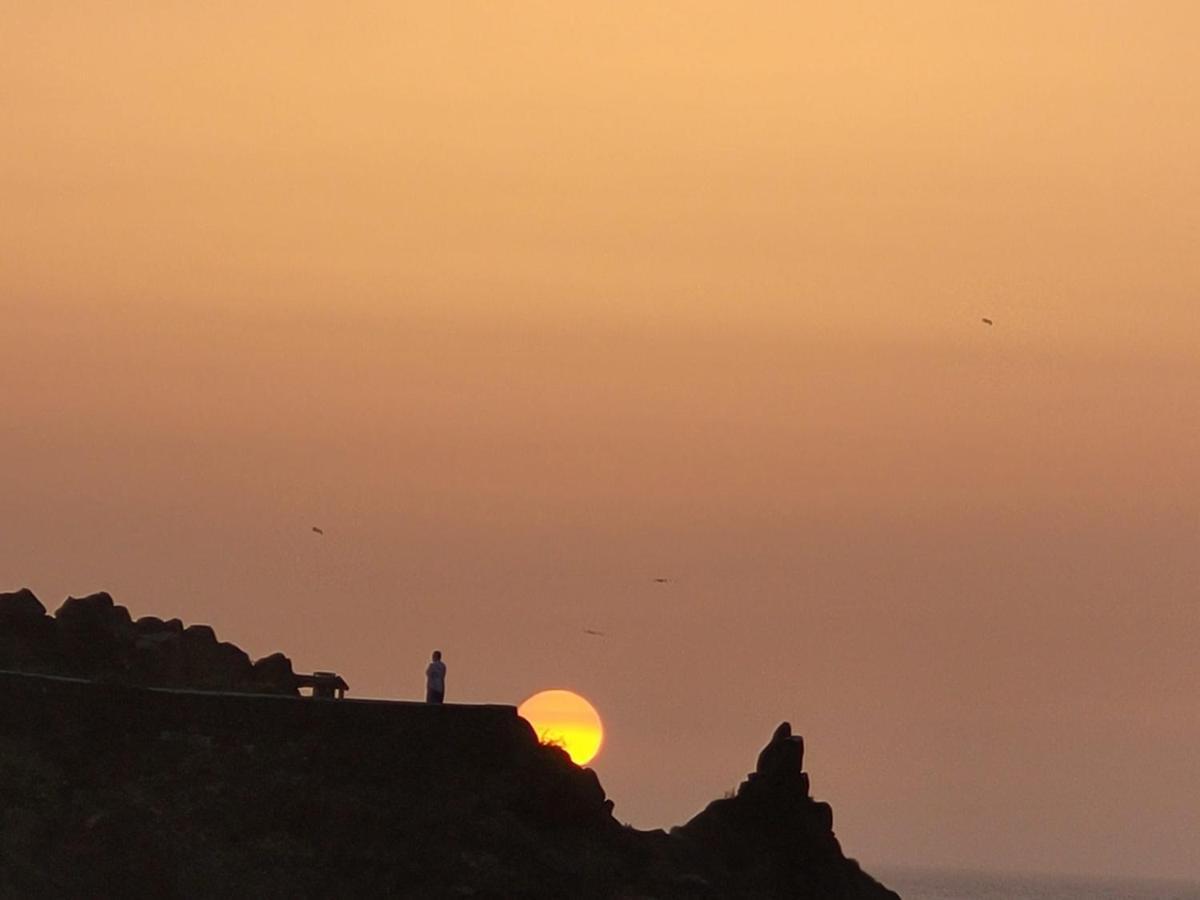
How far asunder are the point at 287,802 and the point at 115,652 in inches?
270

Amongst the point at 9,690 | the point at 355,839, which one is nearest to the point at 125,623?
the point at 9,690

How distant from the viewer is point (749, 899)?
58812mm

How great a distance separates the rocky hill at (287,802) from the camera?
174ft

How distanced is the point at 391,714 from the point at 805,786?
489 inches

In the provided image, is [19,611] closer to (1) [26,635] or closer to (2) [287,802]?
(1) [26,635]

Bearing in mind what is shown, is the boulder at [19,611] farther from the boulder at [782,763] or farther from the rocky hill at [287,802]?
the boulder at [782,763]

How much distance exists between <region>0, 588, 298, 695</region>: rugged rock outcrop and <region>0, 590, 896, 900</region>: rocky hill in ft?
0.95

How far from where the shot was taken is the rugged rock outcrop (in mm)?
58438

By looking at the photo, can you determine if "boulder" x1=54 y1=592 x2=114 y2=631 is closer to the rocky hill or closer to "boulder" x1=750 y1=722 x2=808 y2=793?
the rocky hill

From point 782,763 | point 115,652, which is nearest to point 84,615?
point 115,652

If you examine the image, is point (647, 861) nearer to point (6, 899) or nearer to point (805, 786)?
point (805, 786)

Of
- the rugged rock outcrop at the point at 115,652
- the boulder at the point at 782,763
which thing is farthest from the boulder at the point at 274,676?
the boulder at the point at 782,763

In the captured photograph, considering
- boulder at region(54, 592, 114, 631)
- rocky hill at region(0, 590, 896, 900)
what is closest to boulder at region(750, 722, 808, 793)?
rocky hill at region(0, 590, 896, 900)

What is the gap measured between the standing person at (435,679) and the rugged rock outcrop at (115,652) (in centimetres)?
411
